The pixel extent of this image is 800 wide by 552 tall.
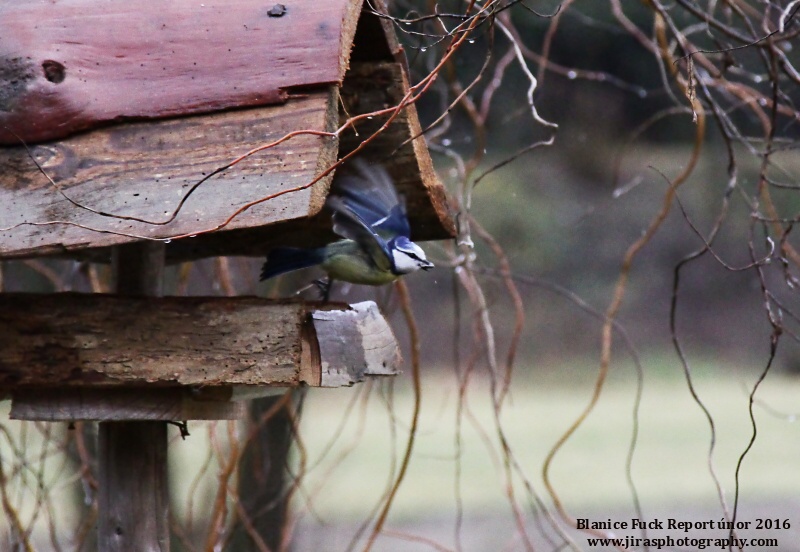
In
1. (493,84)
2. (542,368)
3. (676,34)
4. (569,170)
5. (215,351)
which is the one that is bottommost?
(215,351)

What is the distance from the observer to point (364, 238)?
68.5 inches

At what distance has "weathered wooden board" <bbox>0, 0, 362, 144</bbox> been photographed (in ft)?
4.66

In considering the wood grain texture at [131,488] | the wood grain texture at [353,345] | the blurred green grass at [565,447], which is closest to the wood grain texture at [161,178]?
the wood grain texture at [353,345]

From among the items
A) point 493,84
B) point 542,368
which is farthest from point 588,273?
point 493,84

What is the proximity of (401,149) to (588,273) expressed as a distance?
1093cm

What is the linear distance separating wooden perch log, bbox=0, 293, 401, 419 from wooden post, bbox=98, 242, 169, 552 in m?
0.19

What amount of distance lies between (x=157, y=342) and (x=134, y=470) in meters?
0.34

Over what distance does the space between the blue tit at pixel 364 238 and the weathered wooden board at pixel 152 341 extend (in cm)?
23

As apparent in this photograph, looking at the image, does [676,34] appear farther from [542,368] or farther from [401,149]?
[542,368]

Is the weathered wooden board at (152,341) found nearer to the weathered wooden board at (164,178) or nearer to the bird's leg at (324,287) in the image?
the weathered wooden board at (164,178)

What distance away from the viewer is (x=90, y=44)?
1467 millimetres

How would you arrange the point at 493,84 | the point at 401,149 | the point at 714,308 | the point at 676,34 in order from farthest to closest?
the point at 714,308 < the point at 493,84 < the point at 676,34 < the point at 401,149

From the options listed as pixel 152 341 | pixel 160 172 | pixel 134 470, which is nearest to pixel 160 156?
pixel 160 172

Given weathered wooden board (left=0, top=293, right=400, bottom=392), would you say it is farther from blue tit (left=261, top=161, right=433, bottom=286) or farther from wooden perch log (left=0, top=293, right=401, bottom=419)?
blue tit (left=261, top=161, right=433, bottom=286)
